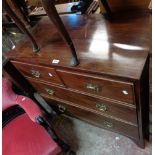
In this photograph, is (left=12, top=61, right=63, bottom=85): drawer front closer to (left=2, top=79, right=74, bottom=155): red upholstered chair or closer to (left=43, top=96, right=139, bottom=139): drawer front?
Result: (left=2, top=79, right=74, bottom=155): red upholstered chair

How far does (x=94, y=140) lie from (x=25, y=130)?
23.1 inches

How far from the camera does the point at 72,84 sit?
45.3 inches

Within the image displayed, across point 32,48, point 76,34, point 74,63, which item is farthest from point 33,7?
point 74,63

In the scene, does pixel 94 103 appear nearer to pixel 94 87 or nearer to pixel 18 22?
pixel 94 87

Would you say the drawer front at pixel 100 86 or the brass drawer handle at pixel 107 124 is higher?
the drawer front at pixel 100 86

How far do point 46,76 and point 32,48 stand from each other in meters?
0.20

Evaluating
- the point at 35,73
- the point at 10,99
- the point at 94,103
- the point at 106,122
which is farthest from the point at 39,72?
the point at 106,122

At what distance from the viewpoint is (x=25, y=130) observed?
4.29 ft

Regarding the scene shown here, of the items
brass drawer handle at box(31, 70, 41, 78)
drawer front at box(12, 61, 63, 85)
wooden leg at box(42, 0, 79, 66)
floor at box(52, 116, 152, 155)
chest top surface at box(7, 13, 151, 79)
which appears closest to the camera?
wooden leg at box(42, 0, 79, 66)

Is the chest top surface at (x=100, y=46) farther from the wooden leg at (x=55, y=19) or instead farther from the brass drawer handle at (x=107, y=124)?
the brass drawer handle at (x=107, y=124)

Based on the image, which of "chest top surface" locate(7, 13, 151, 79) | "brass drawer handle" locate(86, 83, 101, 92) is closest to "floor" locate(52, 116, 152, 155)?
"brass drawer handle" locate(86, 83, 101, 92)

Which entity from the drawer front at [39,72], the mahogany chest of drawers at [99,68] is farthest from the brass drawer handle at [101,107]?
the drawer front at [39,72]

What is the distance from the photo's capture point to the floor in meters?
1.45

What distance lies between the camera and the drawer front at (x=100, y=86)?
2.99ft
